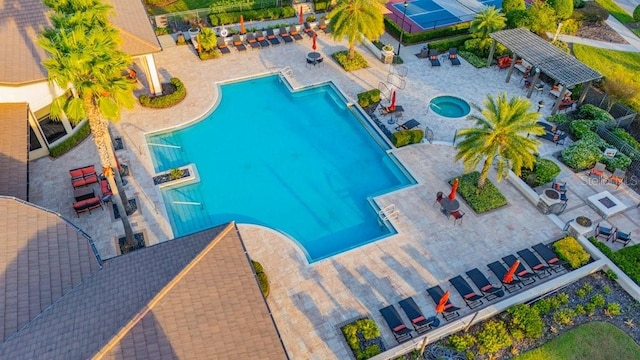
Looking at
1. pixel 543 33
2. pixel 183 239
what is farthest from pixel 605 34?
pixel 183 239

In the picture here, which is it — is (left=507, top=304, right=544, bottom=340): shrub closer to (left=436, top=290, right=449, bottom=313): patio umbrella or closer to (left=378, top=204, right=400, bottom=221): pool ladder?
(left=436, top=290, right=449, bottom=313): patio umbrella

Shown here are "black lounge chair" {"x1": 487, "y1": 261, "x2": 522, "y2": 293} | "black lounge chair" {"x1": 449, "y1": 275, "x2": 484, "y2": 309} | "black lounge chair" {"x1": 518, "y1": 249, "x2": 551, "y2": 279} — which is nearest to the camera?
"black lounge chair" {"x1": 449, "y1": 275, "x2": 484, "y2": 309}

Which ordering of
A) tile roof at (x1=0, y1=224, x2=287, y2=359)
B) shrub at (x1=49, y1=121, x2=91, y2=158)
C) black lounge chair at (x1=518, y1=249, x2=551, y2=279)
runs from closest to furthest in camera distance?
tile roof at (x1=0, y1=224, x2=287, y2=359), black lounge chair at (x1=518, y1=249, x2=551, y2=279), shrub at (x1=49, y1=121, x2=91, y2=158)

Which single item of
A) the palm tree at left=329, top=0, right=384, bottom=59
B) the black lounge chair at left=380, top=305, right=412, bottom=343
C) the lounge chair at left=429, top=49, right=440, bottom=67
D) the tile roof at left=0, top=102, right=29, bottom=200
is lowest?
the black lounge chair at left=380, top=305, right=412, bottom=343

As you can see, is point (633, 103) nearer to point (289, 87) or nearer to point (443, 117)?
point (443, 117)

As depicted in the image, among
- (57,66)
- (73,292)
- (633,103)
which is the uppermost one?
(57,66)

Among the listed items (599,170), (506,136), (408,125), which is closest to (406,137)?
(408,125)

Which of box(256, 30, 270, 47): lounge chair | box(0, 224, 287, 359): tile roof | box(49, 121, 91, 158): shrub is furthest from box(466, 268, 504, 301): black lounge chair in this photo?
box(256, 30, 270, 47): lounge chair
